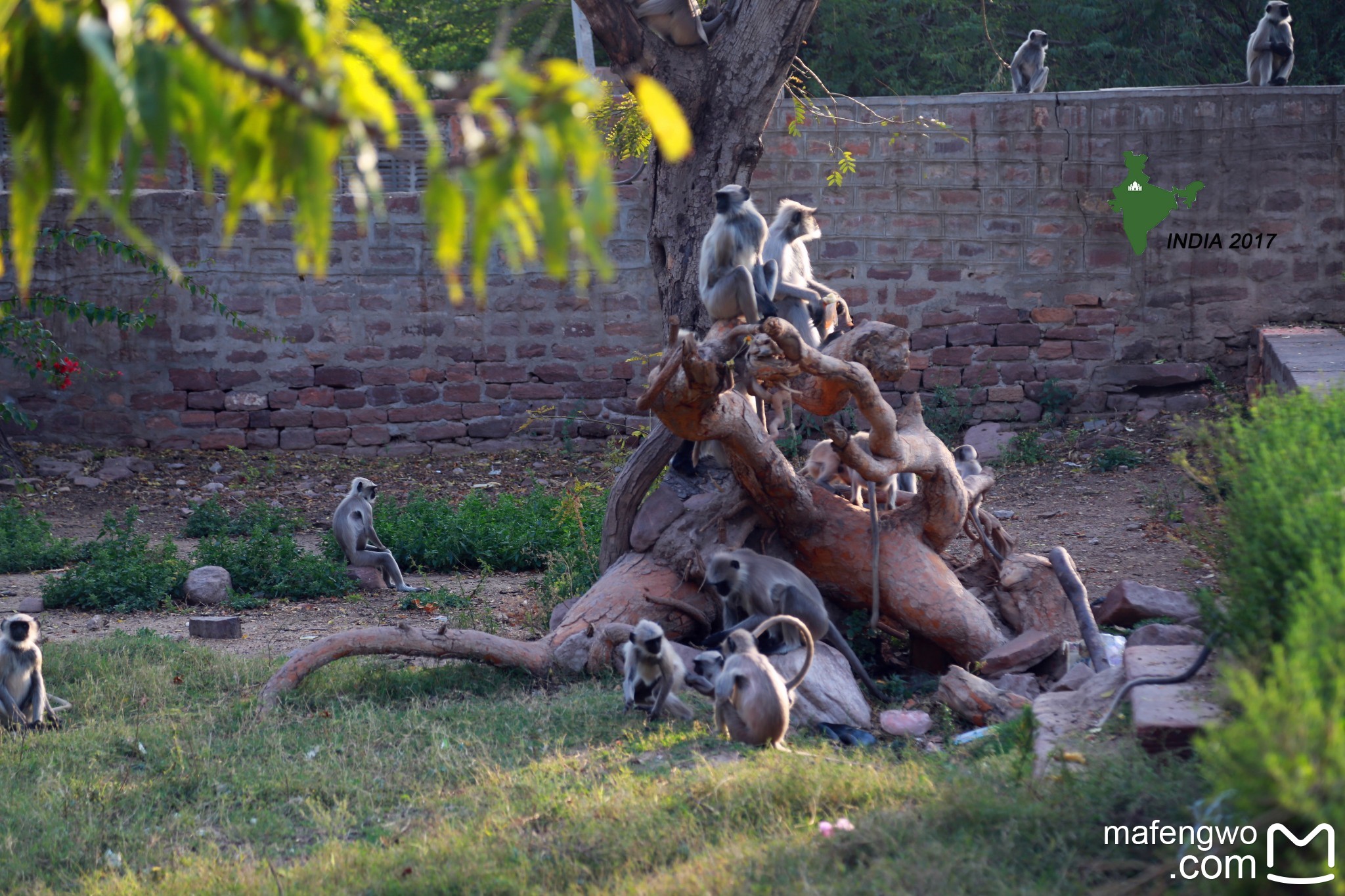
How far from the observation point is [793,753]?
13.6 ft

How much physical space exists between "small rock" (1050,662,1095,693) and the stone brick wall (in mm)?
5377

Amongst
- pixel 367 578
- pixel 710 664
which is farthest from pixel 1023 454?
pixel 710 664

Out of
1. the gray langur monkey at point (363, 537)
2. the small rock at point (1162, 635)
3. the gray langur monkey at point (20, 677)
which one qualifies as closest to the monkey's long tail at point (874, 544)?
the small rock at point (1162, 635)

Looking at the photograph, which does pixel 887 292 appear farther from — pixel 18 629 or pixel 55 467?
pixel 18 629

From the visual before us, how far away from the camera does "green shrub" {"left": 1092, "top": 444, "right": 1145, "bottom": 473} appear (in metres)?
9.30

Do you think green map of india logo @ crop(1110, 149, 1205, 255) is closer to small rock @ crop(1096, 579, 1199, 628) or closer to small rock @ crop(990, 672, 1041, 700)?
small rock @ crop(1096, 579, 1199, 628)

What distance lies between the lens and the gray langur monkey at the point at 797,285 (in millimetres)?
6051

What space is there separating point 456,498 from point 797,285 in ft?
14.1

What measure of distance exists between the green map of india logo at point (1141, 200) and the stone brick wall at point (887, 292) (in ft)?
0.29

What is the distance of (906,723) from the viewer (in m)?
4.92

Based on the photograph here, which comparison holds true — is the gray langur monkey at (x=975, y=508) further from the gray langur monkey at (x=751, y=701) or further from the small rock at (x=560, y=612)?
the small rock at (x=560, y=612)

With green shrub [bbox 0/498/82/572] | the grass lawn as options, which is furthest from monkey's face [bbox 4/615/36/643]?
green shrub [bbox 0/498/82/572]

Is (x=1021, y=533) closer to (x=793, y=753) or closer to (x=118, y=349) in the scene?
(x=793, y=753)

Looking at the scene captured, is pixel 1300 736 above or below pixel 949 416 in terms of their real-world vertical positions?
above
